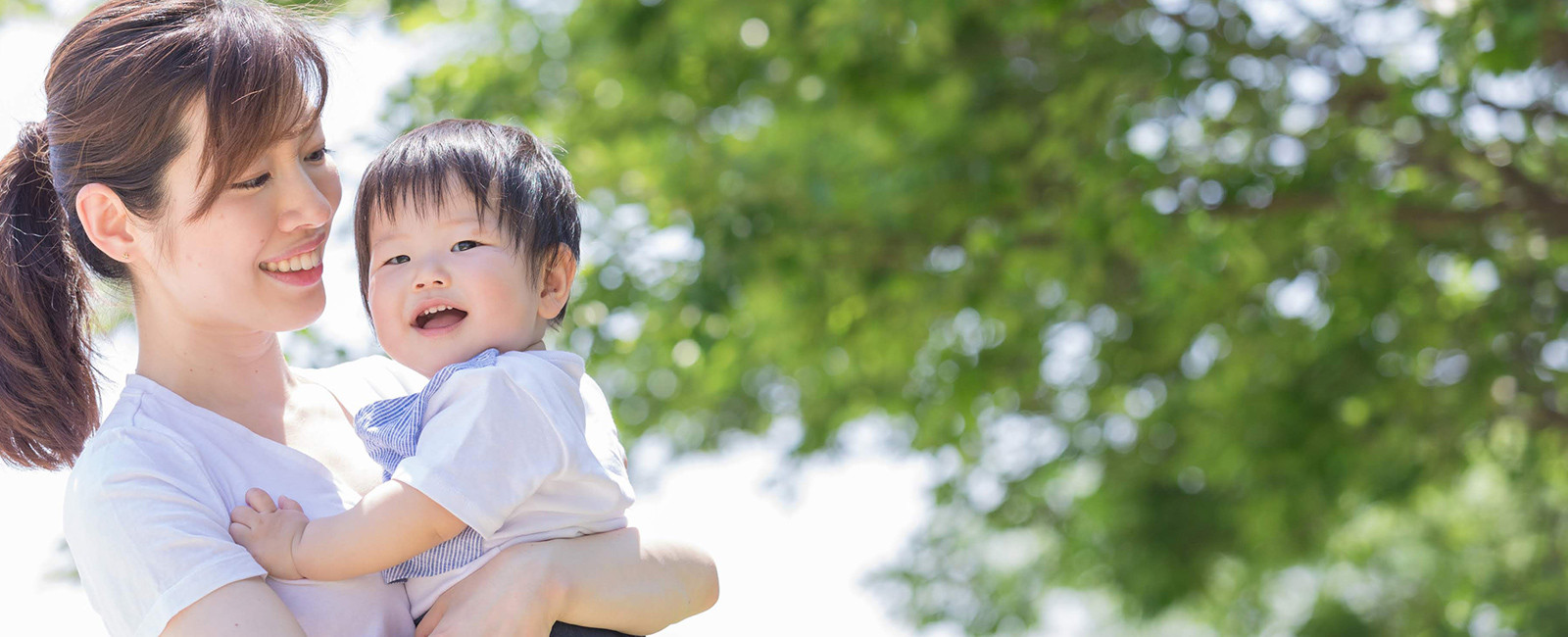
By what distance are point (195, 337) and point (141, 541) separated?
41 cm

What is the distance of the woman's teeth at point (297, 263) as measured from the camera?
1795mm

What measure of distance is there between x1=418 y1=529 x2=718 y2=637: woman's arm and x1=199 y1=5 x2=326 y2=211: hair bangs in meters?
0.59

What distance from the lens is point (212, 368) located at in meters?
1.89

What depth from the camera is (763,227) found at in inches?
205

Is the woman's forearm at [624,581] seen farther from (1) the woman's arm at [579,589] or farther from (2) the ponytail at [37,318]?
(2) the ponytail at [37,318]

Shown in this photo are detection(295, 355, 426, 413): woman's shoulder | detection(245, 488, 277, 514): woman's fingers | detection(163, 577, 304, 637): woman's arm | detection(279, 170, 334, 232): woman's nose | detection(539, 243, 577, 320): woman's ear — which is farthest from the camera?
detection(295, 355, 426, 413): woman's shoulder

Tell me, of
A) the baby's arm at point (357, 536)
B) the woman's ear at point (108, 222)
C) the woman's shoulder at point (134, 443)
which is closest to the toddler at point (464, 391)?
the baby's arm at point (357, 536)

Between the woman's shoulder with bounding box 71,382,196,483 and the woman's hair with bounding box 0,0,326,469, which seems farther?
the woman's hair with bounding box 0,0,326,469

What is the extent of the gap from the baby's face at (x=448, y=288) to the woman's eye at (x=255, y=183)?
16 centimetres

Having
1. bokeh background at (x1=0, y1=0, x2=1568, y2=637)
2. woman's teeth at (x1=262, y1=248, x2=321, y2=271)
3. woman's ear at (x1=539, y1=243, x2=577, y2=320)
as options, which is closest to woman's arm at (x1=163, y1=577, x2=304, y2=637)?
woman's teeth at (x1=262, y1=248, x2=321, y2=271)

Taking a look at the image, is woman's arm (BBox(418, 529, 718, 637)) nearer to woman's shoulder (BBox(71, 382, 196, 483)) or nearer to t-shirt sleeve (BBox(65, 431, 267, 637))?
t-shirt sleeve (BBox(65, 431, 267, 637))

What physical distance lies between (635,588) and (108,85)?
0.91 meters

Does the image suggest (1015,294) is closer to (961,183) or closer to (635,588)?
(961,183)

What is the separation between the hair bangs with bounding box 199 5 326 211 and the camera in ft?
5.52
